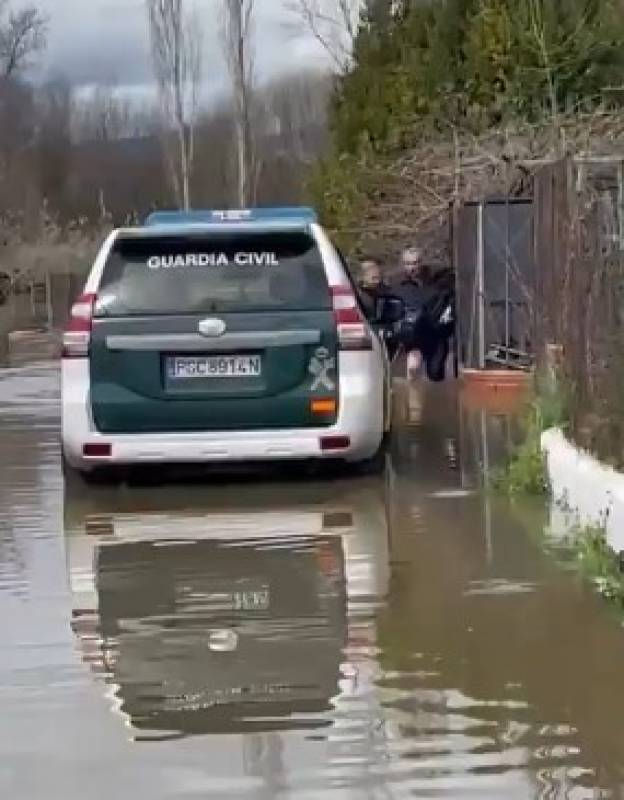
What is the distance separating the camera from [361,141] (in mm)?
22734

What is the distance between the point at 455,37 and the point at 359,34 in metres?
2.62

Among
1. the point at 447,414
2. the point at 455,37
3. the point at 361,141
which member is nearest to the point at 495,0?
the point at 455,37

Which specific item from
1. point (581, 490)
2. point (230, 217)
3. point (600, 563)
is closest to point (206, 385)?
point (230, 217)

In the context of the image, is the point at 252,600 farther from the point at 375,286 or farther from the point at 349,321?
the point at 375,286

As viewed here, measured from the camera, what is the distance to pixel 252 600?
7395 millimetres

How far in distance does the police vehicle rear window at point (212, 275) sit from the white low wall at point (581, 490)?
1.60 m

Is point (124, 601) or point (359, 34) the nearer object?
point (124, 601)

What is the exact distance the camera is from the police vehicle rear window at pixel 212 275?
1007 centimetres

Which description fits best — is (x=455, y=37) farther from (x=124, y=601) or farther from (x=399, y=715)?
(x=399, y=715)

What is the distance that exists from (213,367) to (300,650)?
11.8ft

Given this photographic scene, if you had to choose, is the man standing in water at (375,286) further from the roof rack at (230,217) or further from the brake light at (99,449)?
the brake light at (99,449)

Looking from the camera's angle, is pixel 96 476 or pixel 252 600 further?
pixel 96 476

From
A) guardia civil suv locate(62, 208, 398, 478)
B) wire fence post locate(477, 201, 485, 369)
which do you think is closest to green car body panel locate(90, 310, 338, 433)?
guardia civil suv locate(62, 208, 398, 478)

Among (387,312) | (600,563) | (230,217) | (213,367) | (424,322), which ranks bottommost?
(600,563)
